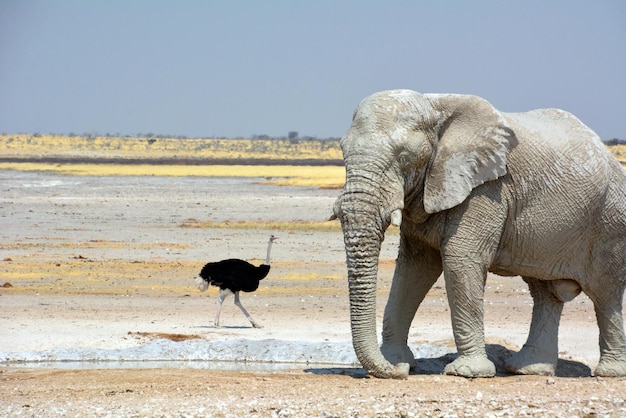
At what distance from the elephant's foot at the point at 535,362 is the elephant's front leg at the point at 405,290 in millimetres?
1063

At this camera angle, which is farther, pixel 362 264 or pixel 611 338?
pixel 611 338

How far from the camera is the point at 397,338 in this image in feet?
37.3

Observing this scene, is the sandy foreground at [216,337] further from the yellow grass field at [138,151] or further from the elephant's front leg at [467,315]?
the yellow grass field at [138,151]

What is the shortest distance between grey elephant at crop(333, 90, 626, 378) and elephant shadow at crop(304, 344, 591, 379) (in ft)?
1.09

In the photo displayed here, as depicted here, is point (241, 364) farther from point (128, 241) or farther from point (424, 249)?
point (128, 241)

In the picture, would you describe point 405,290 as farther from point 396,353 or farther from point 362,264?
point 362,264

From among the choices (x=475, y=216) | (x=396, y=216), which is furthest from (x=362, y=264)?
(x=475, y=216)

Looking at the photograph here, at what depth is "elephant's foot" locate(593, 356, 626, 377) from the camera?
1153cm

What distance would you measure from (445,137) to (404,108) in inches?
21.0

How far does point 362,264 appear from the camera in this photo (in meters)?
9.84

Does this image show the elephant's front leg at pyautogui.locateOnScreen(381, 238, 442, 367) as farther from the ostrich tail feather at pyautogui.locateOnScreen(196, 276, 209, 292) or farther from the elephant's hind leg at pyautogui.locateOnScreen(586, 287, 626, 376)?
the ostrich tail feather at pyautogui.locateOnScreen(196, 276, 209, 292)

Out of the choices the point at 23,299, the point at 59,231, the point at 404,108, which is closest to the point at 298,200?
the point at 59,231

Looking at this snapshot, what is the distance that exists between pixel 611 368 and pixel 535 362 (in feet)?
2.65

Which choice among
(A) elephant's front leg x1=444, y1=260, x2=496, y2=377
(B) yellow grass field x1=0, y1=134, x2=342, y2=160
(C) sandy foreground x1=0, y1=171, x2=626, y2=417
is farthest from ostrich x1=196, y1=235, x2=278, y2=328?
(B) yellow grass field x1=0, y1=134, x2=342, y2=160
